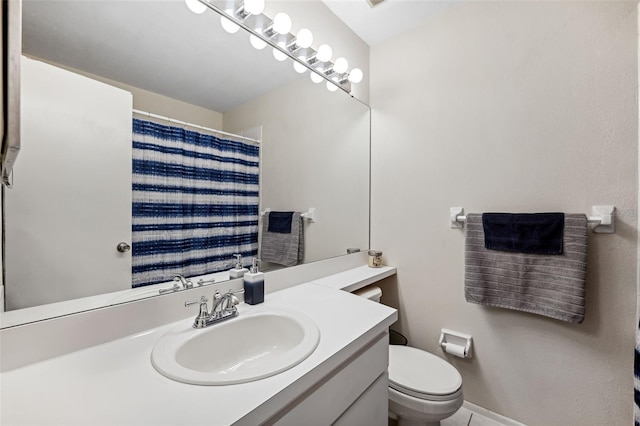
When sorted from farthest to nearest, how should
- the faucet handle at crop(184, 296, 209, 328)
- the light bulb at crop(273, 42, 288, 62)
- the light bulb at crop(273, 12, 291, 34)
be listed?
the light bulb at crop(273, 42, 288, 62), the light bulb at crop(273, 12, 291, 34), the faucet handle at crop(184, 296, 209, 328)

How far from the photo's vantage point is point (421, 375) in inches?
47.7

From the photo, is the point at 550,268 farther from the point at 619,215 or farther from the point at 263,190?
the point at 263,190

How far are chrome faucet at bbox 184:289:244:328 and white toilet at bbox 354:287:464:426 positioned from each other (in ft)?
2.57

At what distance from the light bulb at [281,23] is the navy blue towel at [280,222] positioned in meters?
0.85

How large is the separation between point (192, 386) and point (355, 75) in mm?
1702

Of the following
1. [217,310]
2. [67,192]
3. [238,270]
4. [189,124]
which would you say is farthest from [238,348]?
[189,124]

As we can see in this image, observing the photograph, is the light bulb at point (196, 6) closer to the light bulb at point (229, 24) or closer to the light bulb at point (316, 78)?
the light bulb at point (229, 24)

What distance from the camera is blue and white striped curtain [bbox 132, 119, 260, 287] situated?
0.90m

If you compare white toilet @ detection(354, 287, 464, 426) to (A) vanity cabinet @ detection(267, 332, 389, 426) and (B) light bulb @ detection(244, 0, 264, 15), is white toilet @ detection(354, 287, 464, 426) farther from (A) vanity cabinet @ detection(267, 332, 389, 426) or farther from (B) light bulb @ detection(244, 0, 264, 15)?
(B) light bulb @ detection(244, 0, 264, 15)

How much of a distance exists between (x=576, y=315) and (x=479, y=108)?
3.43ft

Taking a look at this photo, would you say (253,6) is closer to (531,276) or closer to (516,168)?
(516,168)

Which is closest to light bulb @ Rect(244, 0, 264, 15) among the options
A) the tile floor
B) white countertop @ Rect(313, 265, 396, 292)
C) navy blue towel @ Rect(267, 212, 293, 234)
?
navy blue towel @ Rect(267, 212, 293, 234)

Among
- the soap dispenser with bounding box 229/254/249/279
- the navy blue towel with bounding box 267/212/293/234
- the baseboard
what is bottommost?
the baseboard

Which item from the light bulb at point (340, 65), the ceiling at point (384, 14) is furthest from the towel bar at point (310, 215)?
the ceiling at point (384, 14)
